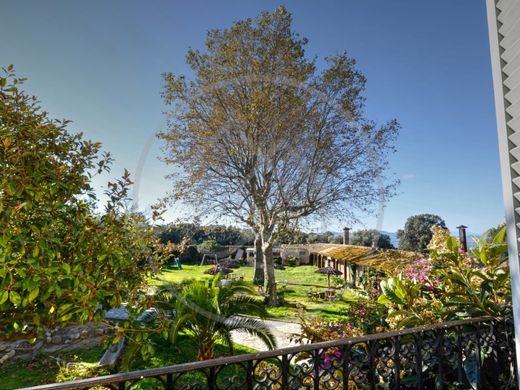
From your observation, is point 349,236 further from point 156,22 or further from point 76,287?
point 76,287

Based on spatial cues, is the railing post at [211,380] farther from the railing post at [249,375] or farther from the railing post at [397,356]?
the railing post at [397,356]

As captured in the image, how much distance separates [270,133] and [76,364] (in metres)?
7.96

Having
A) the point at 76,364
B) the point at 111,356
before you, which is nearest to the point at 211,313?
the point at 111,356

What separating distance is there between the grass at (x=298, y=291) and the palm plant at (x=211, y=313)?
583 millimetres

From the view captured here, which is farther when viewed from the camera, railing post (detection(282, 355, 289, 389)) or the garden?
the garden

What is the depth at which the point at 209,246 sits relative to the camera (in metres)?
22.2

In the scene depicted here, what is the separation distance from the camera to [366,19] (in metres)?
5.53

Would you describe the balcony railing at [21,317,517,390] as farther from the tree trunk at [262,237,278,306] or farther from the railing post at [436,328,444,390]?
the tree trunk at [262,237,278,306]

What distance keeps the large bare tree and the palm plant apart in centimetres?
524

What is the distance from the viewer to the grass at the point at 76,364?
222 inches

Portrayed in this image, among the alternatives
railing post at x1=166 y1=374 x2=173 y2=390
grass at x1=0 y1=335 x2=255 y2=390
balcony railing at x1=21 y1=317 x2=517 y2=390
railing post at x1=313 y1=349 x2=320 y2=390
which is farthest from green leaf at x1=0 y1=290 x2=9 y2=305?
grass at x1=0 y1=335 x2=255 y2=390

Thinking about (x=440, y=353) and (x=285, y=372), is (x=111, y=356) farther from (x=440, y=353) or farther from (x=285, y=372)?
(x=440, y=353)

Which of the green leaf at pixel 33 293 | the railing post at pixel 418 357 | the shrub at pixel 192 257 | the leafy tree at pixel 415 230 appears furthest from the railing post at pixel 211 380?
the shrub at pixel 192 257

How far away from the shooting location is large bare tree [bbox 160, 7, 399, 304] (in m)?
10.7
